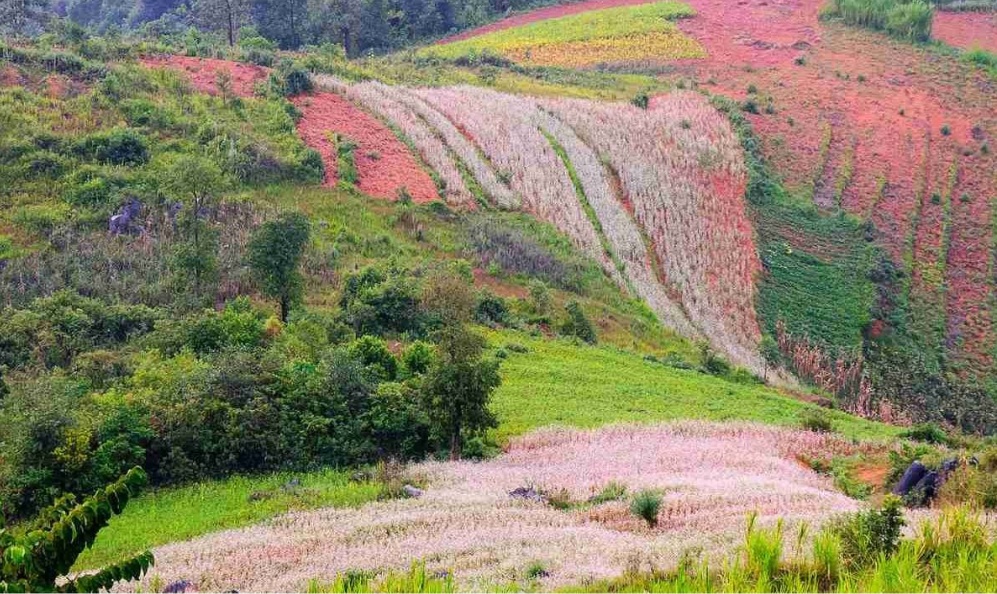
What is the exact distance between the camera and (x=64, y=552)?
25.4ft

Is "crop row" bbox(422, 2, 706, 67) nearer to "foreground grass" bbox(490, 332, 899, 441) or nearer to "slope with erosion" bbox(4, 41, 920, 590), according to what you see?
"slope with erosion" bbox(4, 41, 920, 590)

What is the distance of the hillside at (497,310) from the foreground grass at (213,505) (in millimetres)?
107

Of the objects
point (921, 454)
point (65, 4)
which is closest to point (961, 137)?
point (921, 454)

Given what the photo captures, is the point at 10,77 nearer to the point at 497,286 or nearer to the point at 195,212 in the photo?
the point at 195,212

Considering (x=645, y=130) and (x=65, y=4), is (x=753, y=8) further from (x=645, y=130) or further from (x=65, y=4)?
(x=65, y=4)

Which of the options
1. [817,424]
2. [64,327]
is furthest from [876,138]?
[64,327]

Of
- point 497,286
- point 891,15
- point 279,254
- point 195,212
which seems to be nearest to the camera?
point 279,254

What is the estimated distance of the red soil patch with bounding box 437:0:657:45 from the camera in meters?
85.2

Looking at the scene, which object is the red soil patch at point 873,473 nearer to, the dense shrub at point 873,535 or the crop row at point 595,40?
the dense shrub at point 873,535

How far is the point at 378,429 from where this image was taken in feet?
69.5

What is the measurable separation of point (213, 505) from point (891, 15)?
74.3 m

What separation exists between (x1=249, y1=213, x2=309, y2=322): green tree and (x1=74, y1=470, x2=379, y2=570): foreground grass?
10356mm

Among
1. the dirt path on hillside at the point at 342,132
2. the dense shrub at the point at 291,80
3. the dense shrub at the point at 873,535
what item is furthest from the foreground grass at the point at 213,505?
the dense shrub at the point at 291,80

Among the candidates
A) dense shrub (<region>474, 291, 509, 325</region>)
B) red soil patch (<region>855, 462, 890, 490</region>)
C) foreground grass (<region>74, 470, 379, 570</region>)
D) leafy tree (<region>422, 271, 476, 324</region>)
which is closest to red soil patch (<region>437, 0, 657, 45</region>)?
dense shrub (<region>474, 291, 509, 325</region>)
